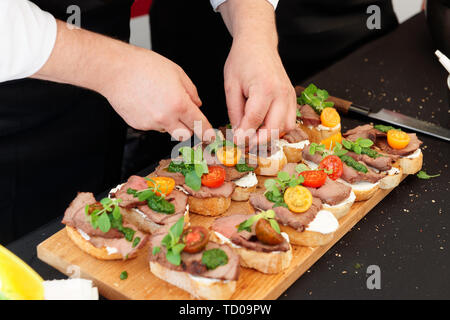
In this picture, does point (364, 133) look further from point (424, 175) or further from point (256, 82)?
point (256, 82)

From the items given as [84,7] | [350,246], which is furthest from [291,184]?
[84,7]

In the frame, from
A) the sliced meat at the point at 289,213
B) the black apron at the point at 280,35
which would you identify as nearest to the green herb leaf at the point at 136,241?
the sliced meat at the point at 289,213

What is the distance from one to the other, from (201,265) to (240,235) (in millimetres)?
212

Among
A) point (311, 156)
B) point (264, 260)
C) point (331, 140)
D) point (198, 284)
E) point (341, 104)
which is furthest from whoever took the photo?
point (341, 104)

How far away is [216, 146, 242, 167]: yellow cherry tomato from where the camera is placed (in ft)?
6.81

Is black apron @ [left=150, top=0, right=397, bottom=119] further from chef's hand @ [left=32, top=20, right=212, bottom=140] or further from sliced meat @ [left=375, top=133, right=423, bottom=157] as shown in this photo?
chef's hand @ [left=32, top=20, right=212, bottom=140]

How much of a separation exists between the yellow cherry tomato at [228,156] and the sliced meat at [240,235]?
31 centimetres

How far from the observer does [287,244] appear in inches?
67.0

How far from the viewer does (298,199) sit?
1829 mm

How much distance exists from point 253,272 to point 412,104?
4.95 feet

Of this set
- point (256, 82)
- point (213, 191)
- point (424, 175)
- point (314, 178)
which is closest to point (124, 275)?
point (213, 191)

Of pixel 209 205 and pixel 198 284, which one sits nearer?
pixel 198 284

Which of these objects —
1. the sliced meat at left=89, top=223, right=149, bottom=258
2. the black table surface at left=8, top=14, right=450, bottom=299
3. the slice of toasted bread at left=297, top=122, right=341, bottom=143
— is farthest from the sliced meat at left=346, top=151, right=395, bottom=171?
the sliced meat at left=89, top=223, right=149, bottom=258

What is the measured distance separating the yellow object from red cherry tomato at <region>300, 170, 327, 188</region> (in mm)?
996
